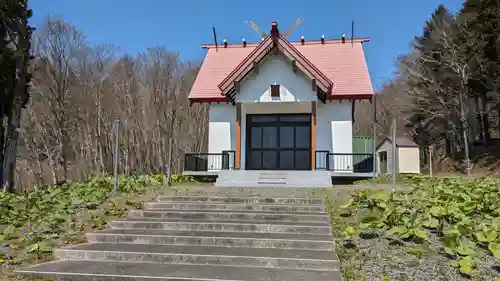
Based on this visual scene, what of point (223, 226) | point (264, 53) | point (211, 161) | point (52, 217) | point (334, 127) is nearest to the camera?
point (223, 226)

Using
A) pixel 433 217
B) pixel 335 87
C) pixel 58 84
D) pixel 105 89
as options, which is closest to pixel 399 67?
pixel 335 87

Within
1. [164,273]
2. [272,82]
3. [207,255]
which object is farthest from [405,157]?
[164,273]

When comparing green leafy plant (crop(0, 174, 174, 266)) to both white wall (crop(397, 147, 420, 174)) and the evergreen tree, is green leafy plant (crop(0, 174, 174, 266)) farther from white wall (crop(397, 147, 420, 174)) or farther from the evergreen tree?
white wall (crop(397, 147, 420, 174))

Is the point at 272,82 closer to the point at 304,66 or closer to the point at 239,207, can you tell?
the point at 304,66

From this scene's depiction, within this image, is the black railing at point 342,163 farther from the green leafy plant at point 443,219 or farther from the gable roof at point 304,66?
the green leafy plant at point 443,219

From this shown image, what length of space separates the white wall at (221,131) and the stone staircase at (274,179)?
2.79 m

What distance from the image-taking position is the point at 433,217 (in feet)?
23.0

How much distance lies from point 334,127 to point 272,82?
3388 millimetres

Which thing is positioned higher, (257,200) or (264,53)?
(264,53)

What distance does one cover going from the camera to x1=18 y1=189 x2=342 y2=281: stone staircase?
5.82m

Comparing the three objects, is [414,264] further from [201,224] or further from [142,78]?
[142,78]

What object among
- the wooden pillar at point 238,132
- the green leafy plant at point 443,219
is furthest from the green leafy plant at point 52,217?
the wooden pillar at point 238,132

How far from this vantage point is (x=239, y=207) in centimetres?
973

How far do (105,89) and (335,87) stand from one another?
27.7m
